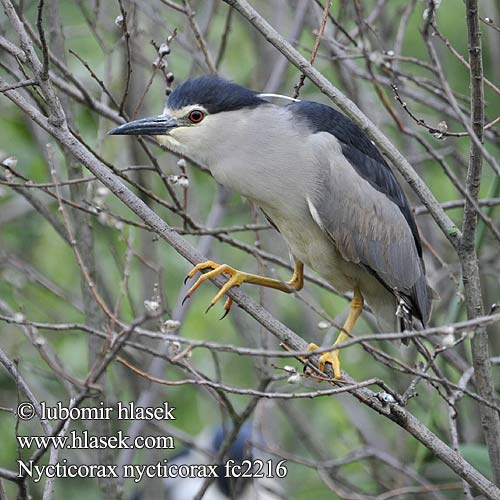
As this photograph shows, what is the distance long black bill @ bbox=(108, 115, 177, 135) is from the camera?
2.67m

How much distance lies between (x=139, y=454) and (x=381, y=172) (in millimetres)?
2409

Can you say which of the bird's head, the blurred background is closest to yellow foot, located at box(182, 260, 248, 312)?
the blurred background

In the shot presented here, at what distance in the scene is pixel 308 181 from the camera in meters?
2.89

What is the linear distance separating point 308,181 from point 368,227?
294 millimetres

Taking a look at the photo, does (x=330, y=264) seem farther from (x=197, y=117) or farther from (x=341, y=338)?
(x=197, y=117)

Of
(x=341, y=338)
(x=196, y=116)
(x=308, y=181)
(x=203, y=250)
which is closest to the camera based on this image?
(x=196, y=116)

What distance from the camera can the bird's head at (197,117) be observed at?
277 centimetres

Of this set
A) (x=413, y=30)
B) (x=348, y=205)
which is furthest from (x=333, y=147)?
(x=413, y=30)

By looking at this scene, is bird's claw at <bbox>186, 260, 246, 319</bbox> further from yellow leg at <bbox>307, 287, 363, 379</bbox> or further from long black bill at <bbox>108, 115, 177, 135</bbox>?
long black bill at <bbox>108, 115, 177, 135</bbox>

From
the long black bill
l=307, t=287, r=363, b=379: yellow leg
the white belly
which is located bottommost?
l=307, t=287, r=363, b=379: yellow leg

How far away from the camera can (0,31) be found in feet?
10.1

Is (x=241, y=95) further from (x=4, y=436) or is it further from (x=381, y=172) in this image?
(x=4, y=436)

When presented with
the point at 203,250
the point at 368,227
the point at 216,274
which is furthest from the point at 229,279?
the point at 203,250

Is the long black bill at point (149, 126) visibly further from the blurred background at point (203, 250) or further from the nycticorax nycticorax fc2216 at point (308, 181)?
the blurred background at point (203, 250)
